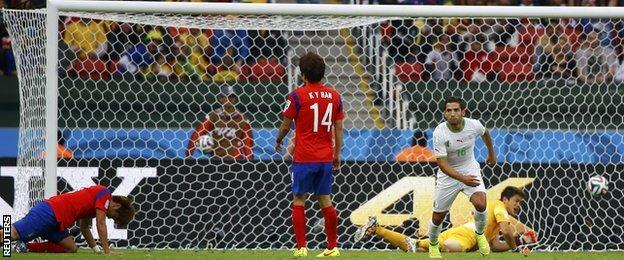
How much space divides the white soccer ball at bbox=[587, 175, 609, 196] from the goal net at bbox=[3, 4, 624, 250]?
0.13 meters

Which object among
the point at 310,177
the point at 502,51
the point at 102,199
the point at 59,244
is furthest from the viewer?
the point at 502,51

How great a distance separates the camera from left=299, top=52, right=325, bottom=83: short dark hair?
12.2 meters

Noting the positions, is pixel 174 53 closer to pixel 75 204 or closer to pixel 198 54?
pixel 198 54

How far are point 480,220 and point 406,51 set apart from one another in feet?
15.2

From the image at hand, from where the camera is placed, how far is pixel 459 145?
12.9m

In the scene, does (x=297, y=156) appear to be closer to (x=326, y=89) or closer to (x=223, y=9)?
(x=326, y=89)

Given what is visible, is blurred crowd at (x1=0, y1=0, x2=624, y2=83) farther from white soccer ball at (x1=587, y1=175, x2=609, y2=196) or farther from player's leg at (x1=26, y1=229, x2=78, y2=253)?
player's leg at (x1=26, y1=229, x2=78, y2=253)

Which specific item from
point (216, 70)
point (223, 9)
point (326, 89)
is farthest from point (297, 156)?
point (216, 70)

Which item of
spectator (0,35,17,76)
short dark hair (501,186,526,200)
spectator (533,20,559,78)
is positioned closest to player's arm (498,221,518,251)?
short dark hair (501,186,526,200)

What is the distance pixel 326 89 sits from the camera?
40.8 ft

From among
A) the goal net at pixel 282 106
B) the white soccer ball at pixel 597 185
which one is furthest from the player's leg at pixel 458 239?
the white soccer ball at pixel 597 185

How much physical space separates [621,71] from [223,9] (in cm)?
596

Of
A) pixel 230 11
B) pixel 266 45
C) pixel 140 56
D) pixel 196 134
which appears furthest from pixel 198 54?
pixel 230 11

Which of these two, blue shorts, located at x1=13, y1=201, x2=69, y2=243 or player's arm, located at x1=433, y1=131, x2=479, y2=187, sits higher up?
player's arm, located at x1=433, y1=131, x2=479, y2=187
